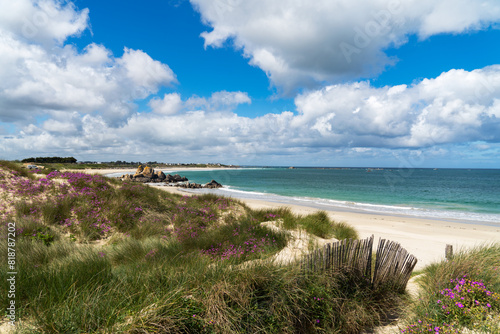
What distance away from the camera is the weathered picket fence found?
15.4 ft

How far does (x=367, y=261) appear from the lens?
5.26 meters

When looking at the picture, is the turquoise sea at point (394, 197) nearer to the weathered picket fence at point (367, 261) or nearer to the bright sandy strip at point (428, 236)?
the bright sandy strip at point (428, 236)

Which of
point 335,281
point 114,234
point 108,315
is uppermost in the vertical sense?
point 108,315

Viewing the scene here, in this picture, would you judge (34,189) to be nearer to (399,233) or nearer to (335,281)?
(335,281)

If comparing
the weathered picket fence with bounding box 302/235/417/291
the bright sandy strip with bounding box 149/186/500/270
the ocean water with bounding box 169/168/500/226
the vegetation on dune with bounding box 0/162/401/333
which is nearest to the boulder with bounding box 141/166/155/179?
the ocean water with bounding box 169/168/500/226

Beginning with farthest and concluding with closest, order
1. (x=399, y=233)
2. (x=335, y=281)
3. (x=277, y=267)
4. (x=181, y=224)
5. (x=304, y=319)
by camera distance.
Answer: (x=399, y=233)
(x=181, y=224)
(x=335, y=281)
(x=277, y=267)
(x=304, y=319)

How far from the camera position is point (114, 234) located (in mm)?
9367

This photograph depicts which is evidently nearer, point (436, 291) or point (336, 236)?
point (436, 291)

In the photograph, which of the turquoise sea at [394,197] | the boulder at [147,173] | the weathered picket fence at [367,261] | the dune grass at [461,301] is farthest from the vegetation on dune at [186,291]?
the boulder at [147,173]

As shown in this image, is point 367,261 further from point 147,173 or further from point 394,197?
point 147,173

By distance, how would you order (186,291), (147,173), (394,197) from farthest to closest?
(147,173)
(394,197)
(186,291)

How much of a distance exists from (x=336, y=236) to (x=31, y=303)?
9329 millimetres

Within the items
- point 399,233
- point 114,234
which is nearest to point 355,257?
point 114,234

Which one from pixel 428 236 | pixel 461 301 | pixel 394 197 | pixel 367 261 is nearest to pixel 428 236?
pixel 428 236
